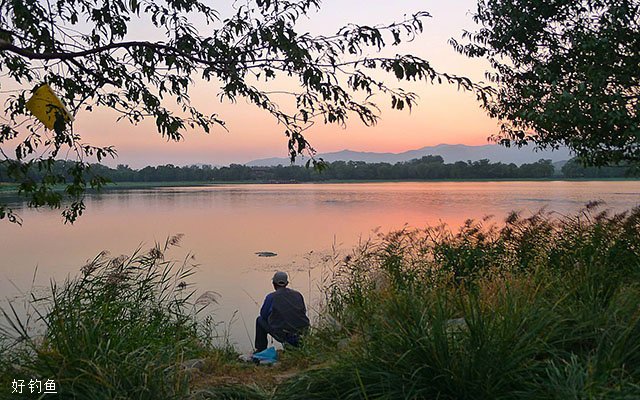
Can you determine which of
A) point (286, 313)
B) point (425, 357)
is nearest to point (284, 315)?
point (286, 313)

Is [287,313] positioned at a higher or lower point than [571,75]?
lower

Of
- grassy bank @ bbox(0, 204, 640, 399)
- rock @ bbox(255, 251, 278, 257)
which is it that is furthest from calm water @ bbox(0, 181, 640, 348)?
grassy bank @ bbox(0, 204, 640, 399)

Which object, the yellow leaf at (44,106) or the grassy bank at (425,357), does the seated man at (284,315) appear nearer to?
the grassy bank at (425,357)

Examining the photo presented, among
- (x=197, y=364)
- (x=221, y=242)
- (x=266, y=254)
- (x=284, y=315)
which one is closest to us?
(x=197, y=364)

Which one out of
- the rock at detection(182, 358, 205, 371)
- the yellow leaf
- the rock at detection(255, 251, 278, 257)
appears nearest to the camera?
the yellow leaf

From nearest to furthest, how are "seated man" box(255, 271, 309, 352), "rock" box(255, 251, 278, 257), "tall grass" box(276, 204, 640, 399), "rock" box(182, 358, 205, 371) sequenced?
"tall grass" box(276, 204, 640, 399), "rock" box(182, 358, 205, 371), "seated man" box(255, 271, 309, 352), "rock" box(255, 251, 278, 257)

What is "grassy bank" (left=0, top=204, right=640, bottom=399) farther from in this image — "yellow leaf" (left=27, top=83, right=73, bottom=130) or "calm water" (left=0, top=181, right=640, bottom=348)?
"calm water" (left=0, top=181, right=640, bottom=348)

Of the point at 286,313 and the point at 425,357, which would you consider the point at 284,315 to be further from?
the point at 425,357

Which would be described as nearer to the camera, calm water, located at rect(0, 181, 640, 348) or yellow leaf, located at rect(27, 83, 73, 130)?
yellow leaf, located at rect(27, 83, 73, 130)

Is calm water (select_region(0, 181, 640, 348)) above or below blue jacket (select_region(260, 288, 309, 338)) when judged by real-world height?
below

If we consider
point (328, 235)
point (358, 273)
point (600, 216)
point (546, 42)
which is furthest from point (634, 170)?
point (328, 235)

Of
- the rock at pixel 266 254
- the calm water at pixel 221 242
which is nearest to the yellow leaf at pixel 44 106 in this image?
the calm water at pixel 221 242

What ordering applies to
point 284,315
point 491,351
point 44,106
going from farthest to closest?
point 284,315
point 44,106
point 491,351

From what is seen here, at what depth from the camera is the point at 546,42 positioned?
8688 millimetres
